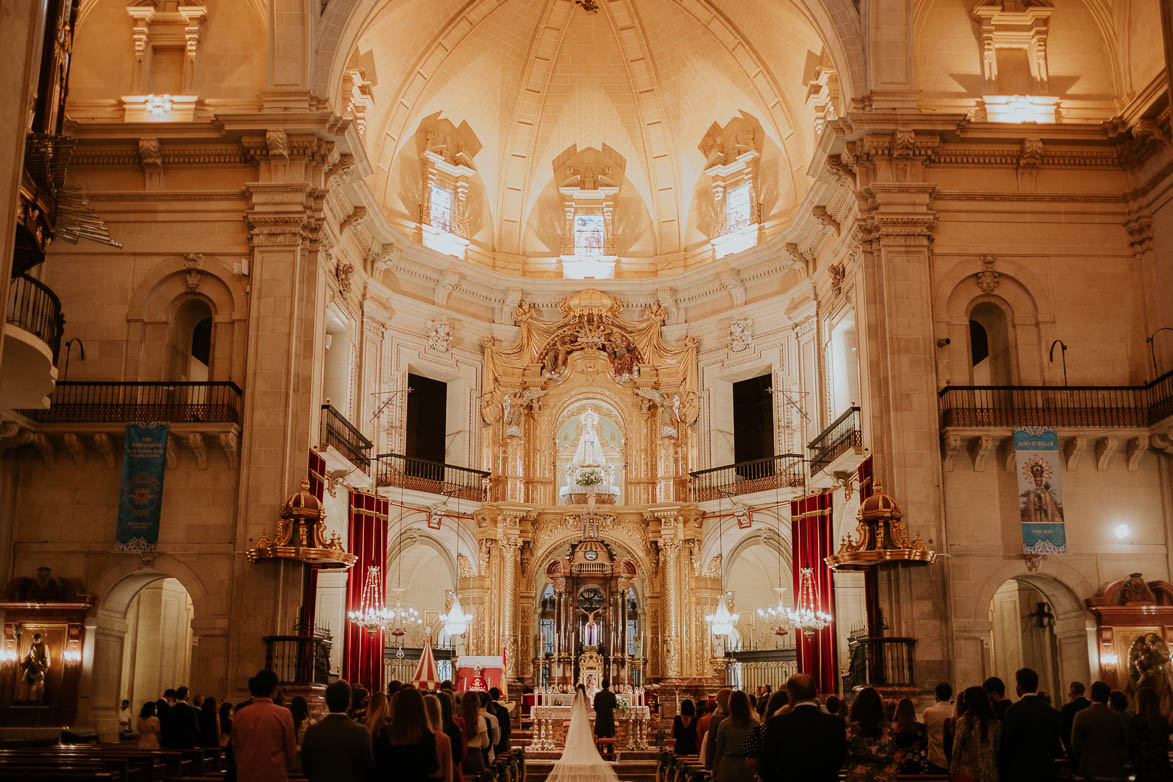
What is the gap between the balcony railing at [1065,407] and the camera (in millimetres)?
20828

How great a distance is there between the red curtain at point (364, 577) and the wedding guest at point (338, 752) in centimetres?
1693

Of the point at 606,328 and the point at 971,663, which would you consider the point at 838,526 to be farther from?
the point at 606,328

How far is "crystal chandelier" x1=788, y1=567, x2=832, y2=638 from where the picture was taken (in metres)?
25.0

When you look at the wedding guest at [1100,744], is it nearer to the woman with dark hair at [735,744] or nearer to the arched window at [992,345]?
the woman with dark hair at [735,744]

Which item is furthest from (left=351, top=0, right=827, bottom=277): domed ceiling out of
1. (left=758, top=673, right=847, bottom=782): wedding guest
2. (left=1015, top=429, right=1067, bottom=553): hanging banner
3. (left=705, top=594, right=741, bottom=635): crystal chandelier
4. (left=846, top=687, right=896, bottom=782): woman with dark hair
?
(left=758, top=673, right=847, bottom=782): wedding guest

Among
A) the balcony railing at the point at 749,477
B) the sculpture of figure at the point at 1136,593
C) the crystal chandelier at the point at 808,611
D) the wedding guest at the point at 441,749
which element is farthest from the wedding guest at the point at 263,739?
the balcony railing at the point at 749,477

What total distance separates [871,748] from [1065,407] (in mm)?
14343

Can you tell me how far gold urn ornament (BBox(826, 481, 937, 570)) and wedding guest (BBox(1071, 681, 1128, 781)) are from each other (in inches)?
368

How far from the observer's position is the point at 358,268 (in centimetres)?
2688

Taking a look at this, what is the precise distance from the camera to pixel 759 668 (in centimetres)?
2958

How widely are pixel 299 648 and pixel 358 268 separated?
9.79 metres

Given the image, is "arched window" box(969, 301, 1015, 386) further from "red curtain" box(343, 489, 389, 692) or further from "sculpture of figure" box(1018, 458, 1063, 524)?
"red curtain" box(343, 489, 389, 692)

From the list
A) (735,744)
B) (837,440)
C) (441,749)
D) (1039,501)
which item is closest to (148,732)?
(441,749)

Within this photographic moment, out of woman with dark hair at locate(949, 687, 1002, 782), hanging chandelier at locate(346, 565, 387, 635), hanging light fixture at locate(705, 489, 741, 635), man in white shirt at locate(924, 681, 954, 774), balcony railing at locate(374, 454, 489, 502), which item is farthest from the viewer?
hanging light fixture at locate(705, 489, 741, 635)
